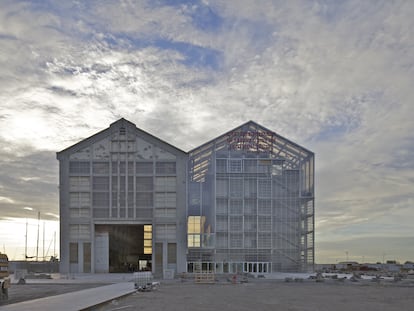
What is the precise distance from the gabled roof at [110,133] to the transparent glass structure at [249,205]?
8.84 m

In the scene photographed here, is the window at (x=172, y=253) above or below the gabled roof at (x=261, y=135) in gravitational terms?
below

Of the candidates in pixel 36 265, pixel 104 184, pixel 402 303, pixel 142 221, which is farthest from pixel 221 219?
pixel 402 303

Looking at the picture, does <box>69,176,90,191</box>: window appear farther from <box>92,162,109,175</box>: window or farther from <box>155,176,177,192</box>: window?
<box>155,176,177,192</box>: window

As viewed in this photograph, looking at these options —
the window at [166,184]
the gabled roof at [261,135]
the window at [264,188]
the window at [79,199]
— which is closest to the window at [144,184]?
the window at [166,184]

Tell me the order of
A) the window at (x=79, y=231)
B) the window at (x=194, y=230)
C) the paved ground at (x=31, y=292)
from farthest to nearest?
the window at (x=194, y=230), the window at (x=79, y=231), the paved ground at (x=31, y=292)

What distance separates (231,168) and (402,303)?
207ft

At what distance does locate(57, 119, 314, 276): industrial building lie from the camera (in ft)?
301

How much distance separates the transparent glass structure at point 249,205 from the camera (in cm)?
9781

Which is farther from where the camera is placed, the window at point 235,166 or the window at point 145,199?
the window at point 235,166

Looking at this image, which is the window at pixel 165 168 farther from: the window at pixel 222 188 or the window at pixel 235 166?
the window at pixel 235 166

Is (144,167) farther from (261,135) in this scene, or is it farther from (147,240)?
(147,240)

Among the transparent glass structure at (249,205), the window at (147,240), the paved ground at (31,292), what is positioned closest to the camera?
the paved ground at (31,292)

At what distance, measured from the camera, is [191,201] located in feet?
332

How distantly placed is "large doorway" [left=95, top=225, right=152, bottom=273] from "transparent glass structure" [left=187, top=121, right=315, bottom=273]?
43.9ft
